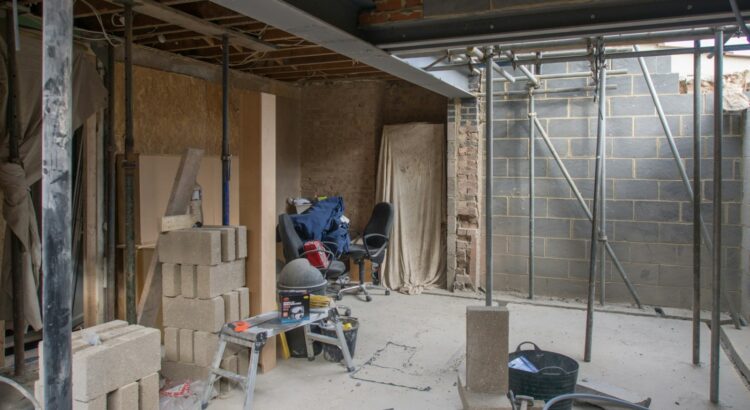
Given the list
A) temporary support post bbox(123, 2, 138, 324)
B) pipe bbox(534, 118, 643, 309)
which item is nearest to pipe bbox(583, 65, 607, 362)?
pipe bbox(534, 118, 643, 309)

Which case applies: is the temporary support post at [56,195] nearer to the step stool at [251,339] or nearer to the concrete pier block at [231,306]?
the step stool at [251,339]

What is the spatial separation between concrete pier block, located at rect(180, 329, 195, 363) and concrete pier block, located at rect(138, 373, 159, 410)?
0.86 meters

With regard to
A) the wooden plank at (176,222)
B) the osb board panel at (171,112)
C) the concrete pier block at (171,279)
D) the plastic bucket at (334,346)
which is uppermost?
the osb board panel at (171,112)

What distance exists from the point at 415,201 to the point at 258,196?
10.0 feet

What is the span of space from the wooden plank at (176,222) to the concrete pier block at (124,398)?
1.19 metres

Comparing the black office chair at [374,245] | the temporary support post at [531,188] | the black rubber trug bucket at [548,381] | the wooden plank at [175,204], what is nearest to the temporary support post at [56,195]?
the wooden plank at [175,204]

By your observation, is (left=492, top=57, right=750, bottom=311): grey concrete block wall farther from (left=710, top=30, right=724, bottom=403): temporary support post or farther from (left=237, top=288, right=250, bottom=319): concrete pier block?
(left=237, top=288, right=250, bottom=319): concrete pier block

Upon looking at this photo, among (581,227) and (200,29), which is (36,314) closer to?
(200,29)

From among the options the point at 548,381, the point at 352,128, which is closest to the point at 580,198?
the point at 352,128

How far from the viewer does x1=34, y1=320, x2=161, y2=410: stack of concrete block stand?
2.40 m

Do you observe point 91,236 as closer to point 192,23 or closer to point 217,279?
point 217,279

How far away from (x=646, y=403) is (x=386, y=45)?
2.73 m

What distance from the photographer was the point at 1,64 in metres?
3.63

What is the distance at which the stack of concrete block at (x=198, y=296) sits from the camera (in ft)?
11.5
